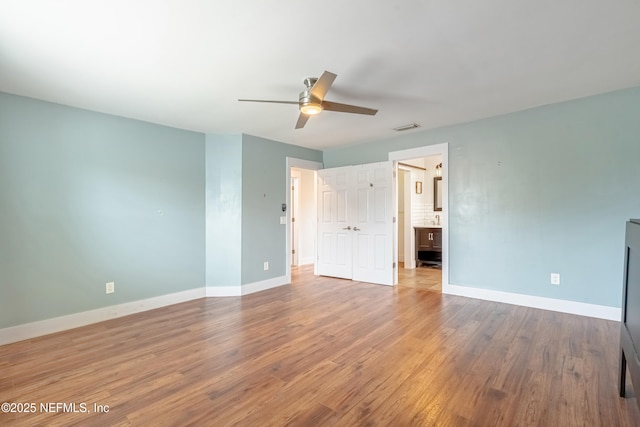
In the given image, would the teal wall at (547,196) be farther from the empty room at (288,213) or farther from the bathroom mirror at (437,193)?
the bathroom mirror at (437,193)

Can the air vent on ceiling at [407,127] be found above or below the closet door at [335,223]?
above

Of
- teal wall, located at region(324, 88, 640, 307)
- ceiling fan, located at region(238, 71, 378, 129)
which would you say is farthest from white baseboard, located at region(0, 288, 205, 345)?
teal wall, located at region(324, 88, 640, 307)

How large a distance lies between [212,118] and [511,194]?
13.0 ft

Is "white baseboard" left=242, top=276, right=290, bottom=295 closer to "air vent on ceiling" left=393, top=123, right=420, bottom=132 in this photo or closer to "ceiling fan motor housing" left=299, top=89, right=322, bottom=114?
"ceiling fan motor housing" left=299, top=89, right=322, bottom=114

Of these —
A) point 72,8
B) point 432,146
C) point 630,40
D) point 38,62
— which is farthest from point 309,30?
point 432,146

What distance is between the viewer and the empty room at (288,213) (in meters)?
1.85

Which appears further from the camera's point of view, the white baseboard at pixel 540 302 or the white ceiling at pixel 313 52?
the white baseboard at pixel 540 302

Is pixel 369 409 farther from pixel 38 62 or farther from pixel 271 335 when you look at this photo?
pixel 38 62

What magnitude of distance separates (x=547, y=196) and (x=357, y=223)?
269cm

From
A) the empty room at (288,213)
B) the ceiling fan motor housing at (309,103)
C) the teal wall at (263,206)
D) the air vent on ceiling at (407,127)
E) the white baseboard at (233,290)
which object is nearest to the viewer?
the empty room at (288,213)

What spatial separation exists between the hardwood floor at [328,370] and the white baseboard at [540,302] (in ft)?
0.50

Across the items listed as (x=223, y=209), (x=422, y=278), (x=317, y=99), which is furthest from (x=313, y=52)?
(x=422, y=278)

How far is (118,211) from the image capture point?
355cm

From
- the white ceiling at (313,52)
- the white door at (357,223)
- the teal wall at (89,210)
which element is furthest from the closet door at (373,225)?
the teal wall at (89,210)
